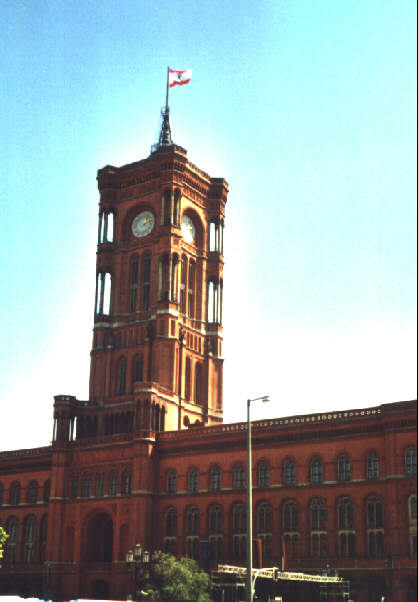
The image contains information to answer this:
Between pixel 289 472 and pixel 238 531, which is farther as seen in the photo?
pixel 238 531

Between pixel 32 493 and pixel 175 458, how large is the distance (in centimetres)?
2174

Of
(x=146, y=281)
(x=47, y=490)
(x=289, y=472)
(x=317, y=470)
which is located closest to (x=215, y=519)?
(x=289, y=472)

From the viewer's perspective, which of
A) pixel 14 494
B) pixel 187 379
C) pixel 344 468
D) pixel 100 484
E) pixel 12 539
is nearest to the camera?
pixel 344 468

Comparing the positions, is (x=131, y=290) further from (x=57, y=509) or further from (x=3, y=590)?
(x=3, y=590)

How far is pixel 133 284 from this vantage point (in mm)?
106375

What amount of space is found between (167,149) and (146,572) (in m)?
54.3

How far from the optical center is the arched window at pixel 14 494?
326 ft

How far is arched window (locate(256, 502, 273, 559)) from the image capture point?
7769cm

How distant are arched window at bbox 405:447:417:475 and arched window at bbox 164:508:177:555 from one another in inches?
1004

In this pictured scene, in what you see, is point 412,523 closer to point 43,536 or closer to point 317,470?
point 317,470

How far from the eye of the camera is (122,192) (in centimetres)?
11012

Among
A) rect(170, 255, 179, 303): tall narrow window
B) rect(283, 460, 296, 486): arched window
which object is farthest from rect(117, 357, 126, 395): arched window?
rect(283, 460, 296, 486): arched window

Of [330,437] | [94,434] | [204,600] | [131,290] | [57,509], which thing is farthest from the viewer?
[131,290]

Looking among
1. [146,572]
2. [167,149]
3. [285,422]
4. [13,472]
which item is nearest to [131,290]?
[167,149]
